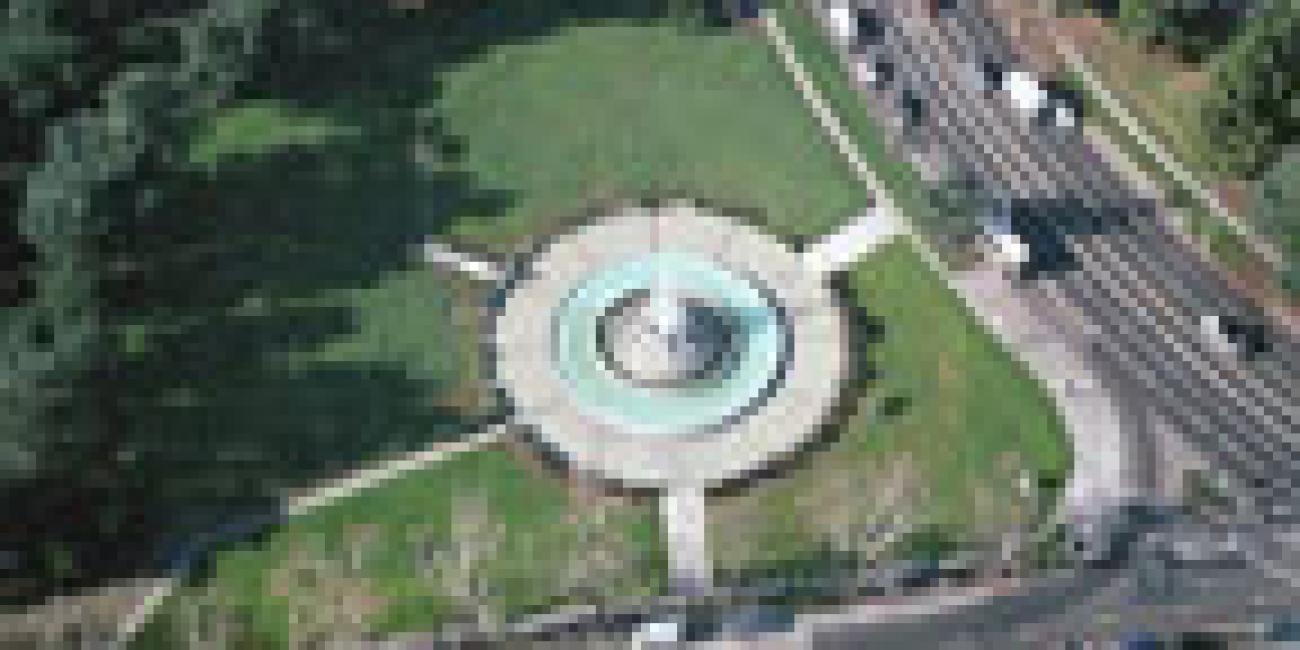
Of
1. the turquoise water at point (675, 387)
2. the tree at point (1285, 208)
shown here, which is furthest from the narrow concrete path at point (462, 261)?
the tree at point (1285, 208)

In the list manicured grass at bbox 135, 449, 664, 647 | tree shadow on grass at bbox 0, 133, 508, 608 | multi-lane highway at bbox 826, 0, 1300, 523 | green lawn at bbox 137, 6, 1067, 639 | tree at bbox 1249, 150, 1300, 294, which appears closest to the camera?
manicured grass at bbox 135, 449, 664, 647

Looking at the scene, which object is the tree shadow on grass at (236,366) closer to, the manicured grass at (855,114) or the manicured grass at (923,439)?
the manicured grass at (923,439)

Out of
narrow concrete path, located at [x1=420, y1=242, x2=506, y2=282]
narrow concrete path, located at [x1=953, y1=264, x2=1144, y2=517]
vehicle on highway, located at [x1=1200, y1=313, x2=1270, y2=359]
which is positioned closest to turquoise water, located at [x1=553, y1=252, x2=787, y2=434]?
narrow concrete path, located at [x1=420, y1=242, x2=506, y2=282]

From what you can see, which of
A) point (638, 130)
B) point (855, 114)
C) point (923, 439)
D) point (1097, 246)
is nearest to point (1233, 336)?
point (1097, 246)

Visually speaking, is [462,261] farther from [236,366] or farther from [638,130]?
[638,130]

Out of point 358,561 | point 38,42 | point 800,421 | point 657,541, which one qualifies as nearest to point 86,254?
point 38,42

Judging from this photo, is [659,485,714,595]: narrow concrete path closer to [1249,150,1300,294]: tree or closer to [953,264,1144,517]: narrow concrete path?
[953,264,1144,517]: narrow concrete path

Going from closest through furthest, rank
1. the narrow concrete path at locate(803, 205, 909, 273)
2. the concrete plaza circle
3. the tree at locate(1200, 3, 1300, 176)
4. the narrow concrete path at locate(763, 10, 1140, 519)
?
the narrow concrete path at locate(763, 10, 1140, 519)
the concrete plaza circle
the tree at locate(1200, 3, 1300, 176)
the narrow concrete path at locate(803, 205, 909, 273)
